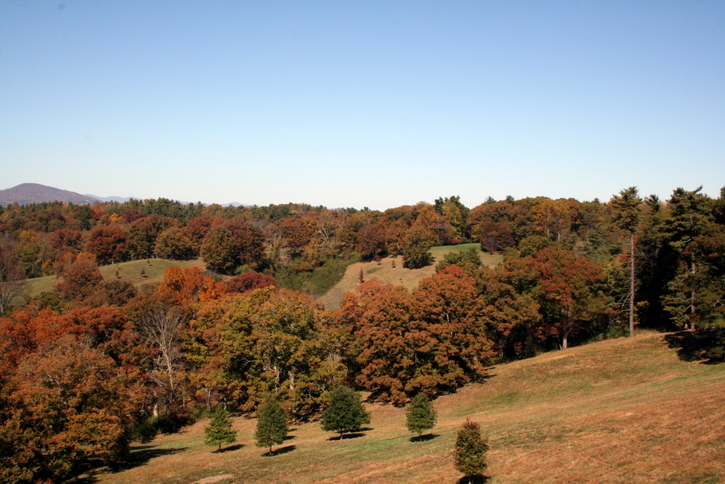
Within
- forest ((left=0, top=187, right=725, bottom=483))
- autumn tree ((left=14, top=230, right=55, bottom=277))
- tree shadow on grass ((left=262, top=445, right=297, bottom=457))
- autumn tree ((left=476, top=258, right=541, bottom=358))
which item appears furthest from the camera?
autumn tree ((left=14, top=230, right=55, bottom=277))

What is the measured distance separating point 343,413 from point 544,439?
1234 centimetres

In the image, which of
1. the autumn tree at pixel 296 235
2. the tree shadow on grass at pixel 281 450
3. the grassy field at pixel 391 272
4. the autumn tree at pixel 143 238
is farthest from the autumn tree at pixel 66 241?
the tree shadow on grass at pixel 281 450

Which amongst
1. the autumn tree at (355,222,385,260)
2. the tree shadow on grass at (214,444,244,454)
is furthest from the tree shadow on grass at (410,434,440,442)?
the autumn tree at (355,222,385,260)

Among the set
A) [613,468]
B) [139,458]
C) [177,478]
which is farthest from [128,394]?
[613,468]

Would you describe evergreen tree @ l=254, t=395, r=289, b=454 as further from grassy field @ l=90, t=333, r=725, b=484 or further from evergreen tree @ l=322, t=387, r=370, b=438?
evergreen tree @ l=322, t=387, r=370, b=438

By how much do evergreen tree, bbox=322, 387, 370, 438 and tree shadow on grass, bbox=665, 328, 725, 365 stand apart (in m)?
24.6

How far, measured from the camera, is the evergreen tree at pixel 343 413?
1164 inches

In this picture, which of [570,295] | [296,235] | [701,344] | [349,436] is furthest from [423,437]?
[296,235]

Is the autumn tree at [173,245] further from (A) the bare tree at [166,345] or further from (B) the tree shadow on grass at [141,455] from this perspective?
(B) the tree shadow on grass at [141,455]

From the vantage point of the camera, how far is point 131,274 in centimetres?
10331

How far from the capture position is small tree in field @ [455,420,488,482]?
16750 millimetres

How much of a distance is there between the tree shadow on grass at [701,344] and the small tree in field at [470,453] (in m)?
25.7

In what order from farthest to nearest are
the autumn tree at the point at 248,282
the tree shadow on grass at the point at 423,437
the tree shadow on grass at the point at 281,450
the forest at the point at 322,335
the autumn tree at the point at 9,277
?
1. the autumn tree at the point at 248,282
2. the autumn tree at the point at 9,277
3. the tree shadow on grass at the point at 281,450
4. the tree shadow on grass at the point at 423,437
5. the forest at the point at 322,335

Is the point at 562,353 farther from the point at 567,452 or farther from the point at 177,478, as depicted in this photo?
the point at 177,478
